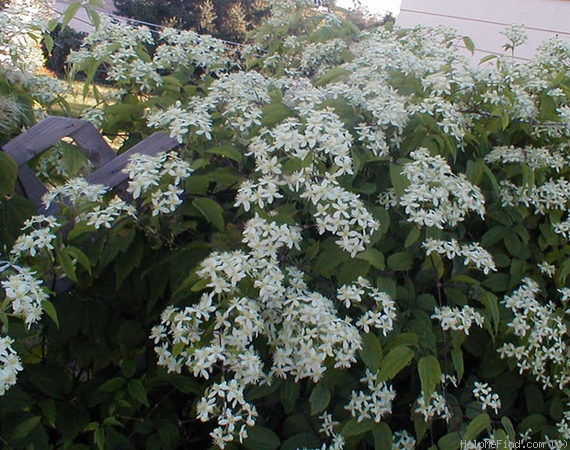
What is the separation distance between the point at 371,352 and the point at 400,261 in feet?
0.96

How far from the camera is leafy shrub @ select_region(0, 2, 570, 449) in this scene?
1.47m

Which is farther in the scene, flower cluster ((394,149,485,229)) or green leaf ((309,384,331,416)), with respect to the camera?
flower cluster ((394,149,485,229))

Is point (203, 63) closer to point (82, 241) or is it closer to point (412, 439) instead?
point (82, 241)

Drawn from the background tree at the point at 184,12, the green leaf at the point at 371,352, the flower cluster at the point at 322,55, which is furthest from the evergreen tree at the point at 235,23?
the green leaf at the point at 371,352

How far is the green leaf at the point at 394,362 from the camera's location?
140 centimetres

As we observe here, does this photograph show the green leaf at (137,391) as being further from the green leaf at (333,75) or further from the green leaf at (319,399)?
the green leaf at (333,75)

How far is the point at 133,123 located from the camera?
6.86 ft

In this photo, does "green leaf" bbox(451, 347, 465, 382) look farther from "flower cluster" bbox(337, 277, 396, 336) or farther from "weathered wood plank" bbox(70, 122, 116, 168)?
"weathered wood plank" bbox(70, 122, 116, 168)

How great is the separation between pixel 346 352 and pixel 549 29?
4849 mm

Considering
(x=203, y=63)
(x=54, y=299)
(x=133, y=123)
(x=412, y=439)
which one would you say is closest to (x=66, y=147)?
(x=133, y=123)

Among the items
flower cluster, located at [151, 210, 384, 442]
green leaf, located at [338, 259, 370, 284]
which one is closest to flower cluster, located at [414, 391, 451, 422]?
flower cluster, located at [151, 210, 384, 442]

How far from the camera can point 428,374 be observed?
4.70ft

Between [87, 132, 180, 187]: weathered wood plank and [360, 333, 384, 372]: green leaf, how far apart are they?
0.82m

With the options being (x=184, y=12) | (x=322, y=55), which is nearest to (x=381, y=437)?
(x=322, y=55)
